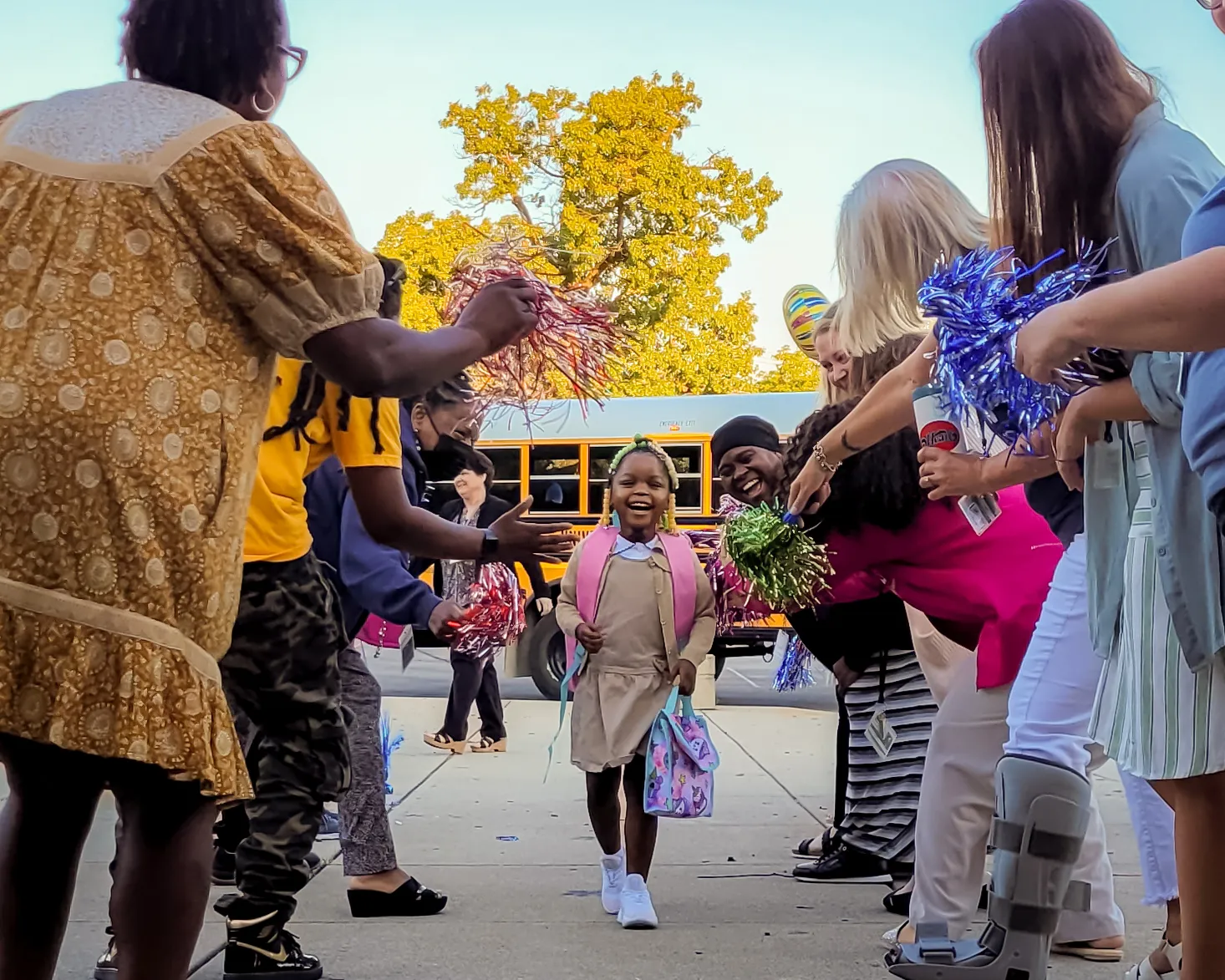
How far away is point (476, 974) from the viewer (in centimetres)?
369

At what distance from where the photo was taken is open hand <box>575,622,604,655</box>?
4871mm

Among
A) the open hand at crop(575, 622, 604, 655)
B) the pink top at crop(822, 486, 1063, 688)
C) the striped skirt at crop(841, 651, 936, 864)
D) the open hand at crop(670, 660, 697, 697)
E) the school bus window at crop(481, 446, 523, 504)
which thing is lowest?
the striped skirt at crop(841, 651, 936, 864)

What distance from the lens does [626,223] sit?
14453mm

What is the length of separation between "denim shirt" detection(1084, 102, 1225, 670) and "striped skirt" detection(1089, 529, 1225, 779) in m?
0.04

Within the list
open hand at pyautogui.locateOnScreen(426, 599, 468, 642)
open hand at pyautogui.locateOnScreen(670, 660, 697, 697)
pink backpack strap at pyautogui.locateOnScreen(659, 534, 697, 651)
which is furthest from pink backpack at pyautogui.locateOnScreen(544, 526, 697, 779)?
open hand at pyautogui.locateOnScreen(426, 599, 468, 642)

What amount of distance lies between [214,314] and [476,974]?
2.28 metres

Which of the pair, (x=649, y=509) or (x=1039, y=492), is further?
(x=649, y=509)

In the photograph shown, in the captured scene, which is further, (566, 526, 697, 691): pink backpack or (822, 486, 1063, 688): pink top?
(566, 526, 697, 691): pink backpack

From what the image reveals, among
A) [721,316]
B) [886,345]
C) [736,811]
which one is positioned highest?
[721,316]

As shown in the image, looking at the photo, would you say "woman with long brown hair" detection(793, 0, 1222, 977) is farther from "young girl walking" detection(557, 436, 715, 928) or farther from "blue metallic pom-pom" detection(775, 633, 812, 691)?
"blue metallic pom-pom" detection(775, 633, 812, 691)

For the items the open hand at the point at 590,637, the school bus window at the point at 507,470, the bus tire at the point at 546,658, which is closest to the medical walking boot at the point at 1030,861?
the open hand at the point at 590,637

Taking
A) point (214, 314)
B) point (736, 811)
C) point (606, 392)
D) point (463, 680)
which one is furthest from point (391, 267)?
point (463, 680)

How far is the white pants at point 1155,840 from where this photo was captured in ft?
10.5

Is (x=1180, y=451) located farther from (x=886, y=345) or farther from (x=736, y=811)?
(x=736, y=811)
